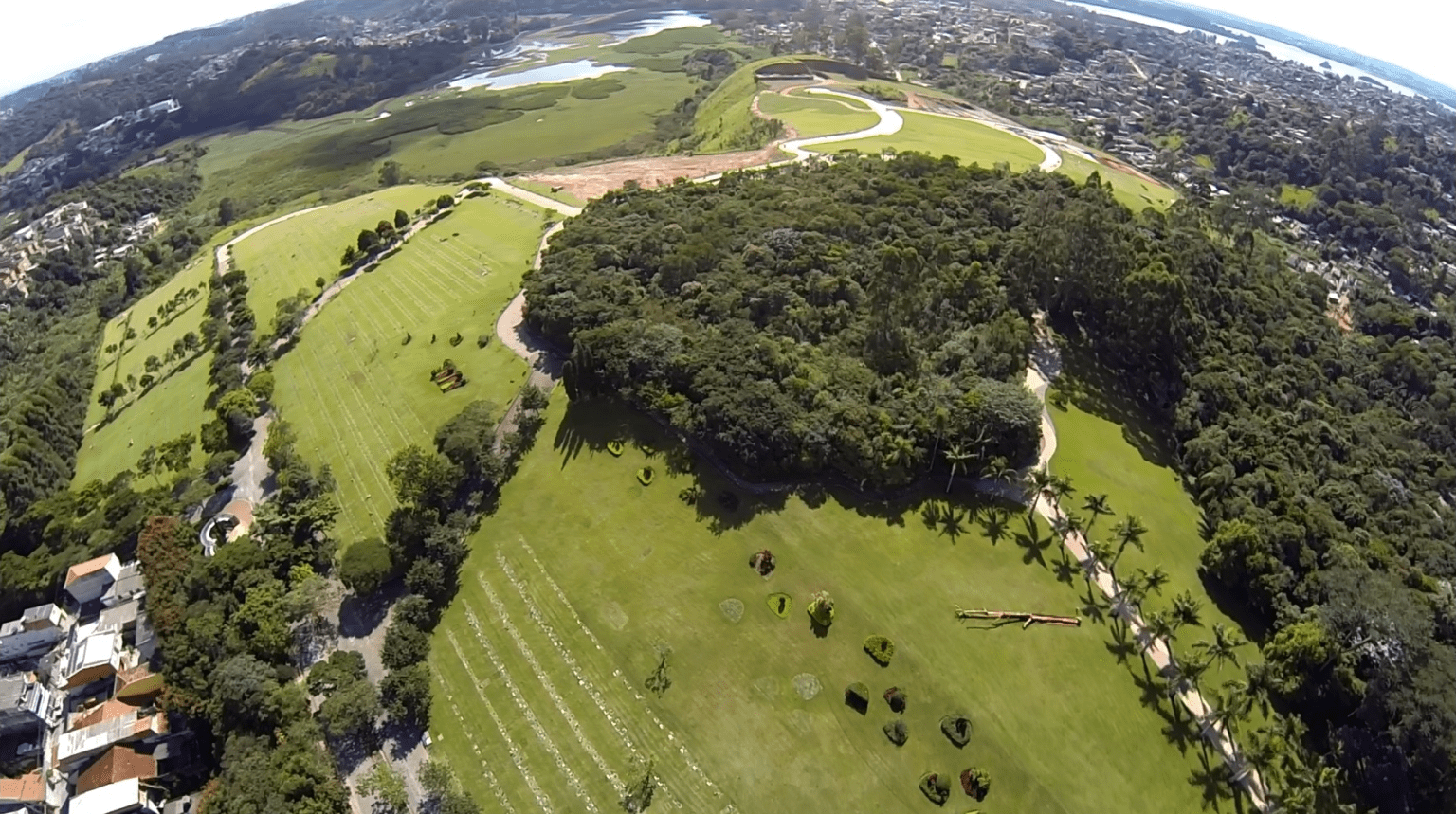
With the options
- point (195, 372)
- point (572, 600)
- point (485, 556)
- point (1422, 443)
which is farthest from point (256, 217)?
point (1422, 443)

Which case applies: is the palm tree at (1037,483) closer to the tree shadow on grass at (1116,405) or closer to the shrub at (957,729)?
the tree shadow on grass at (1116,405)

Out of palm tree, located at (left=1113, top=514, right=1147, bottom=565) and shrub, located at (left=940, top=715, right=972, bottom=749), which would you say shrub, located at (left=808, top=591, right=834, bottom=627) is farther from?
palm tree, located at (left=1113, top=514, right=1147, bottom=565)

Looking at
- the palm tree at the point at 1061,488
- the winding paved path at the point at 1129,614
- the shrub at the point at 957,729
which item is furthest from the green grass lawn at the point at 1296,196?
the shrub at the point at 957,729

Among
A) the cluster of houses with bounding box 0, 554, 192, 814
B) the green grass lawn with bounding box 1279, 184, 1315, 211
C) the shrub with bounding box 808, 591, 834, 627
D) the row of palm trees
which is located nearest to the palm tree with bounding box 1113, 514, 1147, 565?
the row of palm trees

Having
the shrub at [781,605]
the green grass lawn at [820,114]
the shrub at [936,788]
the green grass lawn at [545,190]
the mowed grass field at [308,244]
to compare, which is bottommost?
the shrub at [936,788]

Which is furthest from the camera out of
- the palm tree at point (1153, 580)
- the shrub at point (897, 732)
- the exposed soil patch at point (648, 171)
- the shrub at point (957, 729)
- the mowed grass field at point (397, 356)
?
the exposed soil patch at point (648, 171)

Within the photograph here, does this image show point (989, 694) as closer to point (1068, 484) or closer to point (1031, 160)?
point (1068, 484)

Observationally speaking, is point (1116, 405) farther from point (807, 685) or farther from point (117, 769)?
point (117, 769)
